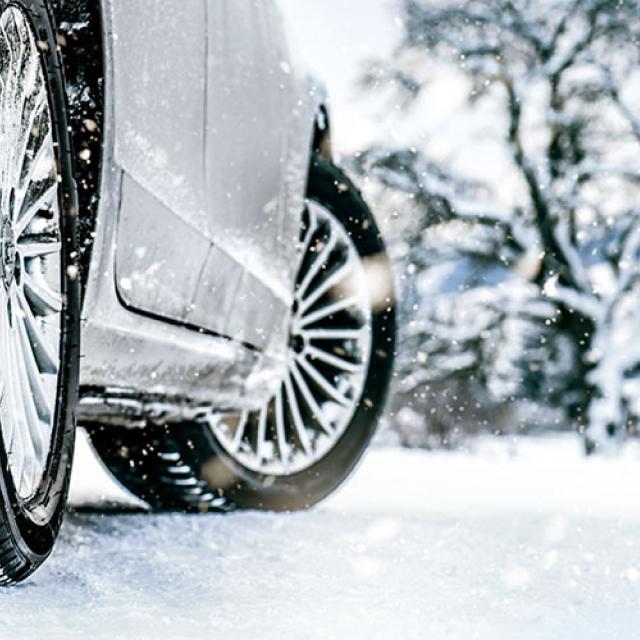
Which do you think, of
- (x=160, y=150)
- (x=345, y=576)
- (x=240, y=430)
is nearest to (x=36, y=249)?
(x=160, y=150)

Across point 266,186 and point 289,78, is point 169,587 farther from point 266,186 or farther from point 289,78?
point 289,78

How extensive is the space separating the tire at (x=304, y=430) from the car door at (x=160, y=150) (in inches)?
38.7

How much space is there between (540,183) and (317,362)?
1294 cm

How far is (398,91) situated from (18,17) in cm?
1343

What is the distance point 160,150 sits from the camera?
214cm

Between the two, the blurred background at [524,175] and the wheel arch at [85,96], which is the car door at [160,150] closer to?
the wheel arch at [85,96]

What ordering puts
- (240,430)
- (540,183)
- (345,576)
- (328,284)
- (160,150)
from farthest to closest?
(540,183) → (328,284) → (240,430) → (345,576) → (160,150)

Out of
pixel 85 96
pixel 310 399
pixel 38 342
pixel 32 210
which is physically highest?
pixel 85 96

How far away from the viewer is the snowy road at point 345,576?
1743 mm

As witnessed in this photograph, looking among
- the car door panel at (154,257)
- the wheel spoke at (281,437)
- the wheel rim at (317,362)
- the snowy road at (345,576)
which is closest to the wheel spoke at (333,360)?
the wheel rim at (317,362)

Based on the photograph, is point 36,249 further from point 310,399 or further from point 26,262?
point 310,399

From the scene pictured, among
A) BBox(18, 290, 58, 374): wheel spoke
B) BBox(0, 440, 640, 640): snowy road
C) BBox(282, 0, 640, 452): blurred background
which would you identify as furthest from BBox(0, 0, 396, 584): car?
BBox(282, 0, 640, 452): blurred background

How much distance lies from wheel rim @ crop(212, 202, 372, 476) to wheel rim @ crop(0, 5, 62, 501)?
162cm

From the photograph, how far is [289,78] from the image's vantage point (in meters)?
3.12
